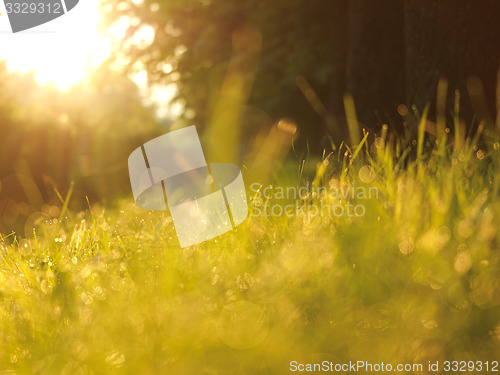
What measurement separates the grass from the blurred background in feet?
4.42

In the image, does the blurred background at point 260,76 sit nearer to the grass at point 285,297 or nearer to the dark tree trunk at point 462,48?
the dark tree trunk at point 462,48

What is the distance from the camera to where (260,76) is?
959 centimetres

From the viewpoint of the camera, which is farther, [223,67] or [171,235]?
[223,67]

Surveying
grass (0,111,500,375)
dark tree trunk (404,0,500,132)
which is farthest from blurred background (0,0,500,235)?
grass (0,111,500,375)

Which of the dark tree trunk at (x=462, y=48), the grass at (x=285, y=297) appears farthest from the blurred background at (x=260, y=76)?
the grass at (x=285, y=297)

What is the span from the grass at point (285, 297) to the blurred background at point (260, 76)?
4.42 feet

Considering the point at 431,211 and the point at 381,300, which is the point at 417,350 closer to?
the point at 381,300

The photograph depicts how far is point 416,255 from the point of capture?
2.06 meters

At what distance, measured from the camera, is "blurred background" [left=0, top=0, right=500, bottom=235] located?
5266mm

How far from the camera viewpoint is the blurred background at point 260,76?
5266 mm

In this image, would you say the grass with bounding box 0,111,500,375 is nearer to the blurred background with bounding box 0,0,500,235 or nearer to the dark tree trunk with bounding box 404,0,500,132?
the blurred background with bounding box 0,0,500,235

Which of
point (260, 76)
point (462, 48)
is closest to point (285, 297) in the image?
point (462, 48)

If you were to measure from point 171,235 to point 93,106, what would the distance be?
14532 millimetres

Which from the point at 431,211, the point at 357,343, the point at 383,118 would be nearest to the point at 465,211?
the point at 431,211
